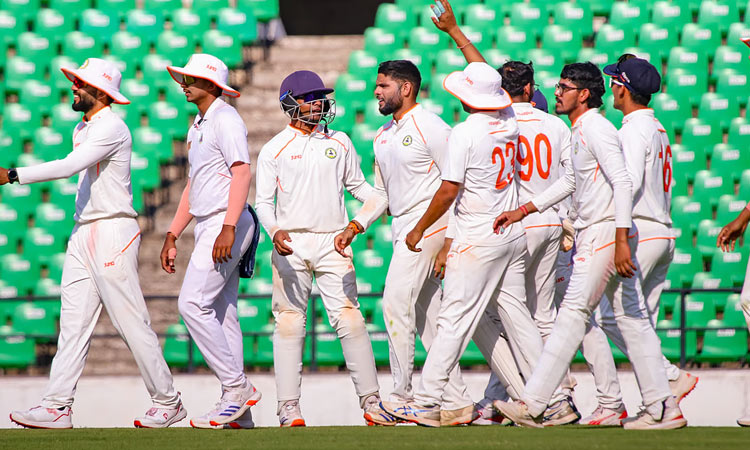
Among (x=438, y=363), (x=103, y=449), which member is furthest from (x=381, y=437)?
(x=103, y=449)

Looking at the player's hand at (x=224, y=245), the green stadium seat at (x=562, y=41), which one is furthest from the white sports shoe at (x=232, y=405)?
the green stadium seat at (x=562, y=41)

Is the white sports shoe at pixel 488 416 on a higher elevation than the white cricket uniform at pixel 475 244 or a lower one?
lower

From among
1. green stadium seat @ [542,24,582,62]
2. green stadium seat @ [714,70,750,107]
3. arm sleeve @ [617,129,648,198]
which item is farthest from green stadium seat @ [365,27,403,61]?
arm sleeve @ [617,129,648,198]

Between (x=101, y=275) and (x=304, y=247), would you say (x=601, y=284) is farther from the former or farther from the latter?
(x=101, y=275)

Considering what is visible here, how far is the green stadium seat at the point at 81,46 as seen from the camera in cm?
1258

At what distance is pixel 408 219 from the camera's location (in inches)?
245

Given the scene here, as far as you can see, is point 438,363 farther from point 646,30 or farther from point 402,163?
point 646,30

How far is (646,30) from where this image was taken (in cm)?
1230

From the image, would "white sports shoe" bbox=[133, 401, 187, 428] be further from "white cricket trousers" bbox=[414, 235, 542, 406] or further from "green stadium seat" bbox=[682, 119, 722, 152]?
"green stadium seat" bbox=[682, 119, 722, 152]

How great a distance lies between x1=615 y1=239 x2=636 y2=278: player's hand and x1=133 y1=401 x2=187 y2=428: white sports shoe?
2.73m

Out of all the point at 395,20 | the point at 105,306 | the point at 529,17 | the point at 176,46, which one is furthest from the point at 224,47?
the point at 105,306

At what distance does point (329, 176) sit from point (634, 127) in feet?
6.01

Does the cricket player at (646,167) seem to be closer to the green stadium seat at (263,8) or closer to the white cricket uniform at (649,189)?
the white cricket uniform at (649,189)

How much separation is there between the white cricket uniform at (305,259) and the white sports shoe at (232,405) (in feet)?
0.79
